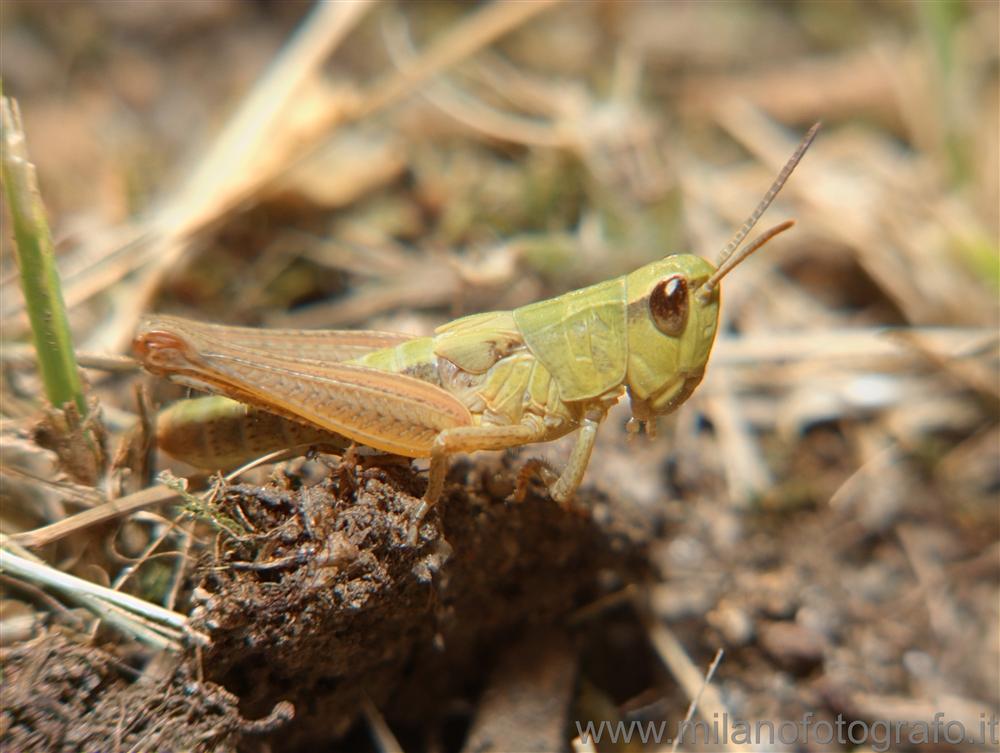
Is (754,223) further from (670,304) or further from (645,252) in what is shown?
(645,252)

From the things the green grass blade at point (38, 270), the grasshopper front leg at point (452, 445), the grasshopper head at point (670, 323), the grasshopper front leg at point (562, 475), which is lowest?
the grasshopper front leg at point (562, 475)

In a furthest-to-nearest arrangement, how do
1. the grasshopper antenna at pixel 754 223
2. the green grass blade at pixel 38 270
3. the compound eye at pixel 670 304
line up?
1. the compound eye at pixel 670 304
2. the grasshopper antenna at pixel 754 223
3. the green grass blade at pixel 38 270

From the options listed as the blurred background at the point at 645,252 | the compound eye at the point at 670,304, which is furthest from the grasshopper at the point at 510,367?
the blurred background at the point at 645,252

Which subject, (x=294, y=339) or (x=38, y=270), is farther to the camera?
(x=294, y=339)

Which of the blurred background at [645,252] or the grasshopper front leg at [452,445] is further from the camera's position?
the blurred background at [645,252]

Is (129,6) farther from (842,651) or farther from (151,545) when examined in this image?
(842,651)

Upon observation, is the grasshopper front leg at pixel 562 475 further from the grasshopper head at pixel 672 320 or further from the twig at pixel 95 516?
the twig at pixel 95 516

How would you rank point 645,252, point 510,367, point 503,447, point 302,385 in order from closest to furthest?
point 302,385 → point 503,447 → point 510,367 → point 645,252

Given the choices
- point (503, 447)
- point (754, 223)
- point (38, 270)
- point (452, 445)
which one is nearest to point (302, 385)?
point (452, 445)
